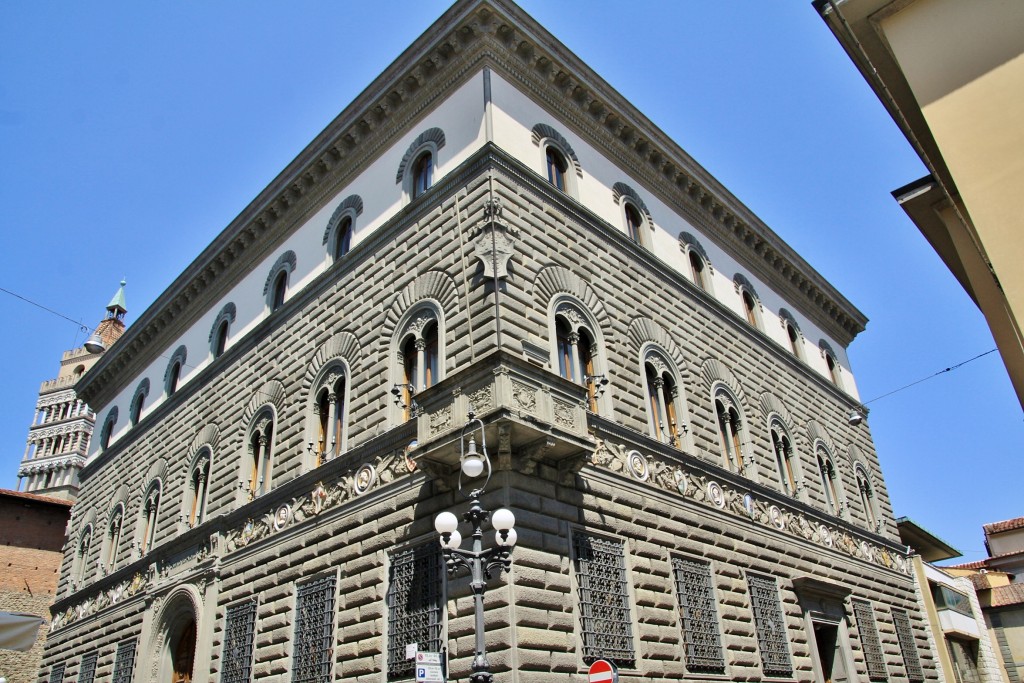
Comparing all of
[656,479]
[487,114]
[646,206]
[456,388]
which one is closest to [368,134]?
[487,114]

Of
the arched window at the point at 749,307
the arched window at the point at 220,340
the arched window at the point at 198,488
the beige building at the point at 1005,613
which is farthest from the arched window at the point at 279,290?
the beige building at the point at 1005,613

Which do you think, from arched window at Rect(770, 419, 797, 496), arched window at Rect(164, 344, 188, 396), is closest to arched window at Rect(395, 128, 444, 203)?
arched window at Rect(770, 419, 797, 496)

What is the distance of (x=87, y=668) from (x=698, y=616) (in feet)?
56.0

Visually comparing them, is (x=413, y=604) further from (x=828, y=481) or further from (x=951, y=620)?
(x=951, y=620)

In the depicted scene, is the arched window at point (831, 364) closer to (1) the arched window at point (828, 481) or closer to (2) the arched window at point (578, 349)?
(1) the arched window at point (828, 481)

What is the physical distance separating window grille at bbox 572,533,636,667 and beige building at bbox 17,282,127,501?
64885 mm

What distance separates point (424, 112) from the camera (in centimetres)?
1545

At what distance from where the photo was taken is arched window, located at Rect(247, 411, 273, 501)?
53.3 ft

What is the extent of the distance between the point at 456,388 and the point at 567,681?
4.17 m

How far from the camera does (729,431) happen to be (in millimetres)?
16719

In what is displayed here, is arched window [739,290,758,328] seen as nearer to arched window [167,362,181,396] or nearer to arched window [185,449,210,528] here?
arched window [185,449,210,528]

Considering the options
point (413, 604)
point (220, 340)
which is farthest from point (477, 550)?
point (220, 340)

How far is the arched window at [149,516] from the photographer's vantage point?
65.6 feet

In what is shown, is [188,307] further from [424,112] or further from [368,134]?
[424,112]
